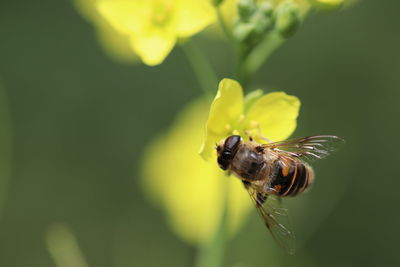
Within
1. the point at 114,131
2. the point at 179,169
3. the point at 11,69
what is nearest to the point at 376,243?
the point at 179,169

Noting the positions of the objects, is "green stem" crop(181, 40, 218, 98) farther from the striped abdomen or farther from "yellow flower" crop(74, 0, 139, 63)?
"yellow flower" crop(74, 0, 139, 63)

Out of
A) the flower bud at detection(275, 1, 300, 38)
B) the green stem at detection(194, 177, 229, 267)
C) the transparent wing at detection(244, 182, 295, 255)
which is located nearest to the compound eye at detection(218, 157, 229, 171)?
the transparent wing at detection(244, 182, 295, 255)

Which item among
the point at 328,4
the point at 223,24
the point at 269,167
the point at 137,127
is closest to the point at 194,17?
the point at 223,24

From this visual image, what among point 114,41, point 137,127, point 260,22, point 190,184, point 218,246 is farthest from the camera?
point 137,127

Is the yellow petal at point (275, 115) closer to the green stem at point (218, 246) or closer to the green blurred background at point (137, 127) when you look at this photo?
the green stem at point (218, 246)

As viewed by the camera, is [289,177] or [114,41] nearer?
[289,177]

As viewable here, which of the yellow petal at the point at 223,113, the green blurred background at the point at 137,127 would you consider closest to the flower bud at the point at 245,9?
the yellow petal at the point at 223,113

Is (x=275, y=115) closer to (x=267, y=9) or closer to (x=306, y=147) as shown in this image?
(x=306, y=147)
